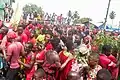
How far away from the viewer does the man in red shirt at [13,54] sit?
28.7 feet

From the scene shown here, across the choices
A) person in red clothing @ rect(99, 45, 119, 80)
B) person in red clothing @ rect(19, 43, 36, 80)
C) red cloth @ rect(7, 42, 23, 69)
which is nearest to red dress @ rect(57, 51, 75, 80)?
person in red clothing @ rect(99, 45, 119, 80)

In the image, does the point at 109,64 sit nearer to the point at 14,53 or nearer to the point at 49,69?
the point at 49,69

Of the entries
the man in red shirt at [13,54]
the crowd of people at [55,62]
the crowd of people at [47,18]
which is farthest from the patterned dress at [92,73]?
the crowd of people at [47,18]

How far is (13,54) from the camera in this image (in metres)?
8.80

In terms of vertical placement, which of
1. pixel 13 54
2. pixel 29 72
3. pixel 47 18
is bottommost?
→ pixel 47 18

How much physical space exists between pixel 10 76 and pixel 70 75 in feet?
12.2

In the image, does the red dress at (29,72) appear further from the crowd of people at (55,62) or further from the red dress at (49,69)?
the red dress at (49,69)

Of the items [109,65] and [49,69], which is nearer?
[49,69]

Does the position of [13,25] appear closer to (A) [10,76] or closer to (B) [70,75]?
(A) [10,76]

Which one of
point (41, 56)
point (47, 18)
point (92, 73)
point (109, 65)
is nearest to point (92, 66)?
point (92, 73)

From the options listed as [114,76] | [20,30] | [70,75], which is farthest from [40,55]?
[20,30]

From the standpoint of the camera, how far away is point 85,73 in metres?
6.75

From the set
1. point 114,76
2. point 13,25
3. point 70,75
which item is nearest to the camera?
point 70,75

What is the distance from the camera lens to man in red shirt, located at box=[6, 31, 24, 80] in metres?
8.76
